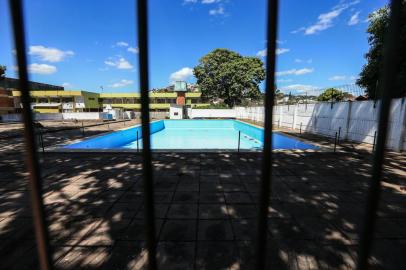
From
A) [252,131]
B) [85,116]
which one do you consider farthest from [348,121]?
[85,116]

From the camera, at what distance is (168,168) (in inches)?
270

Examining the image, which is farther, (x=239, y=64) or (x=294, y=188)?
(x=239, y=64)

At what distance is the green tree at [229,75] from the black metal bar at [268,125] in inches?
1728

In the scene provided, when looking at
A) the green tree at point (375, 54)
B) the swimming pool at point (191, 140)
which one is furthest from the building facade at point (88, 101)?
the green tree at point (375, 54)

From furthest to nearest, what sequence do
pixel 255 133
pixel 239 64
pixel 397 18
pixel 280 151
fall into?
pixel 239 64 → pixel 255 133 → pixel 280 151 → pixel 397 18

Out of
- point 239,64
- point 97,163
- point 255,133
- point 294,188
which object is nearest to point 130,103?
point 239,64

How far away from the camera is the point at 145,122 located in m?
0.85

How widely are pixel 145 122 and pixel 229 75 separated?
4451 centimetres

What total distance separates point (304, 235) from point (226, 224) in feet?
3.77

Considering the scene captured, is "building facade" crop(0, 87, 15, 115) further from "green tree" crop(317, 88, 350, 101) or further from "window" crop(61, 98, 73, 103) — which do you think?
"green tree" crop(317, 88, 350, 101)

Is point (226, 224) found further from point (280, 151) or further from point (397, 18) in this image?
point (280, 151)

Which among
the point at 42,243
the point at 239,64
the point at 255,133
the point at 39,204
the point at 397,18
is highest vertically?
the point at 239,64

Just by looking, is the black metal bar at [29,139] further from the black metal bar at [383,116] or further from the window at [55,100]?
the window at [55,100]

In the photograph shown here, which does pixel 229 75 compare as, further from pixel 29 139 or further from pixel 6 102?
pixel 29 139
